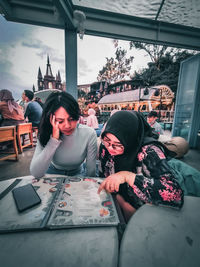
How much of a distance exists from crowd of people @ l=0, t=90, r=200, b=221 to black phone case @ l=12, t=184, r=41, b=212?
0.23 metres

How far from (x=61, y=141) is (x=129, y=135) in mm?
680

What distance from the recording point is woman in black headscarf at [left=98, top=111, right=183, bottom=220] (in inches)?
29.1

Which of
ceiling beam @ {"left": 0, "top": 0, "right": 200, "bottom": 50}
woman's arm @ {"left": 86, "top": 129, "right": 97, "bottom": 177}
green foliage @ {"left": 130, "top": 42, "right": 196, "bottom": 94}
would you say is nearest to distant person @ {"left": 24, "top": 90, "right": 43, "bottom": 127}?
ceiling beam @ {"left": 0, "top": 0, "right": 200, "bottom": 50}

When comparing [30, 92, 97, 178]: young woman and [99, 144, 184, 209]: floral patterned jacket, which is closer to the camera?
[99, 144, 184, 209]: floral patterned jacket

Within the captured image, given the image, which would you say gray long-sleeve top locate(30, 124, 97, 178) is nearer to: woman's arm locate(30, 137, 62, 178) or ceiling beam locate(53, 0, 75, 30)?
woman's arm locate(30, 137, 62, 178)

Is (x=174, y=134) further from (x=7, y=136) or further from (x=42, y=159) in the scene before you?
(x=7, y=136)

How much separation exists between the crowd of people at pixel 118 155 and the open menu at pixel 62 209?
128 mm

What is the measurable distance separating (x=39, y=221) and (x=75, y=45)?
11.6 feet

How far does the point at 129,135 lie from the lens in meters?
1.06

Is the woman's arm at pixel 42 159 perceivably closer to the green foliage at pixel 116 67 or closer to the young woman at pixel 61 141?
the young woman at pixel 61 141

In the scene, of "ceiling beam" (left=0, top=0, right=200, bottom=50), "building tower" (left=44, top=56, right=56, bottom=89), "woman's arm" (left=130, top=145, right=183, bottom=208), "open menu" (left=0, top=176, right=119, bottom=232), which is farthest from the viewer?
"building tower" (left=44, top=56, right=56, bottom=89)

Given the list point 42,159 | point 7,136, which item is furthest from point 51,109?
point 7,136

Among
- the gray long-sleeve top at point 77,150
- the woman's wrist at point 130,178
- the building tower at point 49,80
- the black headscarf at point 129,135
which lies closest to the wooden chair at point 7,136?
the gray long-sleeve top at point 77,150

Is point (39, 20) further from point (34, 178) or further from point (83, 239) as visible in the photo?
point (83, 239)
